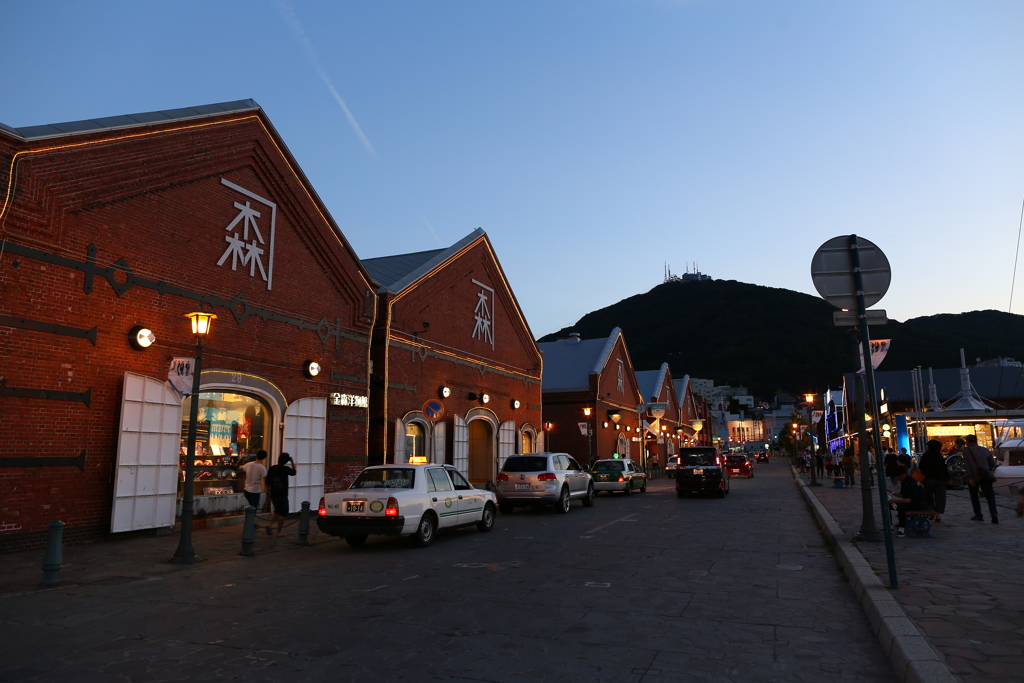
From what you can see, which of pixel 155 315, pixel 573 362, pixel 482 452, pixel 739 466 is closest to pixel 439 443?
pixel 482 452

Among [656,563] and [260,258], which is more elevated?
[260,258]

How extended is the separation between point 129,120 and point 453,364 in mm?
14264

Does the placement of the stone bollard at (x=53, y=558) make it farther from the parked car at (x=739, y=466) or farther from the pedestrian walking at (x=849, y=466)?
the parked car at (x=739, y=466)

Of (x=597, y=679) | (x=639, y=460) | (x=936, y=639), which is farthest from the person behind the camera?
(x=639, y=460)

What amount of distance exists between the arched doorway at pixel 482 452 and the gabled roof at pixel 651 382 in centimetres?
3479

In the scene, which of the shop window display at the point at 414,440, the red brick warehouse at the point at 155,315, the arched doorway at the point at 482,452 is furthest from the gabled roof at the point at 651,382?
the red brick warehouse at the point at 155,315

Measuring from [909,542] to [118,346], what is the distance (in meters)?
15.0

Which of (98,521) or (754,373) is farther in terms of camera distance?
(754,373)

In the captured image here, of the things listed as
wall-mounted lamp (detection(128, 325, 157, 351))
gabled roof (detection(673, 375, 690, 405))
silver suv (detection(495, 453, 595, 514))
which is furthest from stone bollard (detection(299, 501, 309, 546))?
gabled roof (detection(673, 375, 690, 405))

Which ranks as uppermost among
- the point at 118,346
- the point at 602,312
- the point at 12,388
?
the point at 602,312

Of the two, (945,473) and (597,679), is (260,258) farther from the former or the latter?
(945,473)

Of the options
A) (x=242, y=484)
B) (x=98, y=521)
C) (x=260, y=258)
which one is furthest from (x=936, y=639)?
(x=260, y=258)

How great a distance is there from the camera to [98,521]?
41.5ft

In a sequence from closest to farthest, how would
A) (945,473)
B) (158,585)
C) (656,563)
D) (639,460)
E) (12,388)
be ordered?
(158,585) → (656,563) → (12,388) → (945,473) → (639,460)
